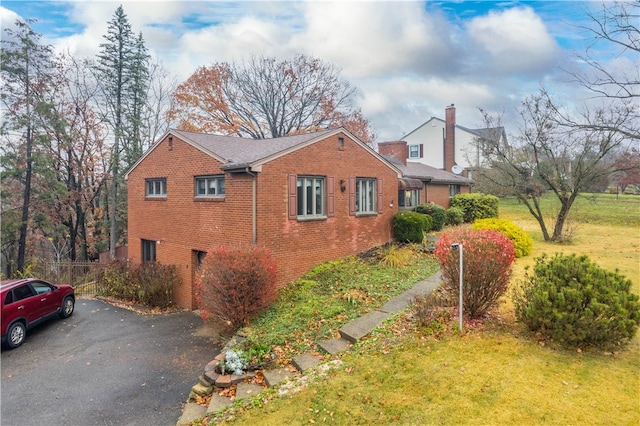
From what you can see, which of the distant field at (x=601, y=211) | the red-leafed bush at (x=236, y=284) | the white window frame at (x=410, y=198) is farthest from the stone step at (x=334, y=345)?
the distant field at (x=601, y=211)

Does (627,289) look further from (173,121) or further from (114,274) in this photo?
(173,121)

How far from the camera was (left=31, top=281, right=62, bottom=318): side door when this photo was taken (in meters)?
11.0

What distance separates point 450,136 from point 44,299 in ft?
113

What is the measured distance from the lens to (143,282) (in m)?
14.0

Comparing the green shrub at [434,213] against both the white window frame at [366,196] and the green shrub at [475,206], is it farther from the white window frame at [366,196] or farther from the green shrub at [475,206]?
the white window frame at [366,196]

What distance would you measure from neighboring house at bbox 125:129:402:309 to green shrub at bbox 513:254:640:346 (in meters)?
7.56

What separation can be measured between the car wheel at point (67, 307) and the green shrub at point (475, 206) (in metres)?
21.1

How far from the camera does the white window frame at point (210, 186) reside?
39.8 feet

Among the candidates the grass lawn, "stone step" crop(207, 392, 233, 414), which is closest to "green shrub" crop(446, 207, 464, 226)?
the grass lawn

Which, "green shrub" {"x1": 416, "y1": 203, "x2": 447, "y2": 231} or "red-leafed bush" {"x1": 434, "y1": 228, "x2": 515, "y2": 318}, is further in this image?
"green shrub" {"x1": 416, "y1": 203, "x2": 447, "y2": 231}

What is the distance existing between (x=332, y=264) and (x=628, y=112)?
1249 centimetres

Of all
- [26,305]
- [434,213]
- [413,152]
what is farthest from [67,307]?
[413,152]

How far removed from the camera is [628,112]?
1301cm

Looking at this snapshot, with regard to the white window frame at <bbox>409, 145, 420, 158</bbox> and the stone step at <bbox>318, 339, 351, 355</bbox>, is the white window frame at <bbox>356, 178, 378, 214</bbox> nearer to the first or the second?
the stone step at <bbox>318, 339, 351, 355</bbox>
